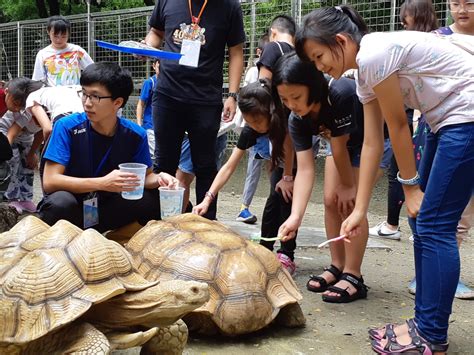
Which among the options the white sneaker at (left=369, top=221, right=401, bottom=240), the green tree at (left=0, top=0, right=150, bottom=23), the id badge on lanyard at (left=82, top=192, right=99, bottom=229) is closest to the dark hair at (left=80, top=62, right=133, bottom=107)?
the id badge on lanyard at (left=82, top=192, right=99, bottom=229)

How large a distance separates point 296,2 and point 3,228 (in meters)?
4.83

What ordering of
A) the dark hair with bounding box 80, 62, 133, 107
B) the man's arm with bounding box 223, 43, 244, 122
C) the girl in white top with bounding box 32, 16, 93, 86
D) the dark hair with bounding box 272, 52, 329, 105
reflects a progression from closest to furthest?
the dark hair with bounding box 272, 52, 329, 105 → the dark hair with bounding box 80, 62, 133, 107 → the man's arm with bounding box 223, 43, 244, 122 → the girl in white top with bounding box 32, 16, 93, 86

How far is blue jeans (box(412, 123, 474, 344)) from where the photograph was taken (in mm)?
2564

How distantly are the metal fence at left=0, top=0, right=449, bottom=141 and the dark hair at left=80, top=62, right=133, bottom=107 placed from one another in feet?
13.8

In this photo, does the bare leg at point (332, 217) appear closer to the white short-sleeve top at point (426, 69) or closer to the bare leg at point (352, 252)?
the bare leg at point (352, 252)

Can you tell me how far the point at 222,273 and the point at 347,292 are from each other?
1.01m

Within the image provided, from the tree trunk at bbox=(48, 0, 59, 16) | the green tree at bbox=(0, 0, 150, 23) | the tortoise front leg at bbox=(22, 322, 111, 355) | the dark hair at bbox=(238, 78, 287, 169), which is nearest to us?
the tortoise front leg at bbox=(22, 322, 111, 355)

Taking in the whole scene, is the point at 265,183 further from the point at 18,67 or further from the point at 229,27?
the point at 18,67

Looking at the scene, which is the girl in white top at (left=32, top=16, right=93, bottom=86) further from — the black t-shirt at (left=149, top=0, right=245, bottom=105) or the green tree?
the green tree

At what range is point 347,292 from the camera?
3625 millimetres

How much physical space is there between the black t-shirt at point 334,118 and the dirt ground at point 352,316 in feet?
3.14

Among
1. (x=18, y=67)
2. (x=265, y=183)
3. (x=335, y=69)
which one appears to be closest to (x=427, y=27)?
(x=335, y=69)

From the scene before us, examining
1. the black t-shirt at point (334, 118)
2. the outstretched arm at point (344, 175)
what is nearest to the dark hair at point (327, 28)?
the black t-shirt at point (334, 118)

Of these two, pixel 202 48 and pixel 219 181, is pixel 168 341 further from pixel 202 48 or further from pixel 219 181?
pixel 202 48
